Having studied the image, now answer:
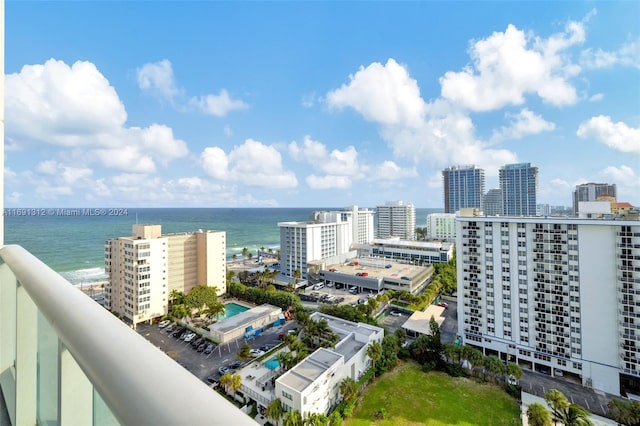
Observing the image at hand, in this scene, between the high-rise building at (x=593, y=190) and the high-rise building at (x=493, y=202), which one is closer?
the high-rise building at (x=593, y=190)

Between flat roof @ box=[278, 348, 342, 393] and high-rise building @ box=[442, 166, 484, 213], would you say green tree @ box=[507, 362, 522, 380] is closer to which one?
flat roof @ box=[278, 348, 342, 393]

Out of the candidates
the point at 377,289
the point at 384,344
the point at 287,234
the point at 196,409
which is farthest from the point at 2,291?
the point at 287,234

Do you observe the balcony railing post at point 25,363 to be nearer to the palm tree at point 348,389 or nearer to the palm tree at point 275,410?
the palm tree at point 275,410

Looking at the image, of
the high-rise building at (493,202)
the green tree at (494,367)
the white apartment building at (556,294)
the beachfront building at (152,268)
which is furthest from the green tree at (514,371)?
the high-rise building at (493,202)

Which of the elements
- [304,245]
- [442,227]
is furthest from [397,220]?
[304,245]

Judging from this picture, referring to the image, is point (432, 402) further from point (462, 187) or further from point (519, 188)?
point (462, 187)

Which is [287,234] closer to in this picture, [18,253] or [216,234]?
[216,234]

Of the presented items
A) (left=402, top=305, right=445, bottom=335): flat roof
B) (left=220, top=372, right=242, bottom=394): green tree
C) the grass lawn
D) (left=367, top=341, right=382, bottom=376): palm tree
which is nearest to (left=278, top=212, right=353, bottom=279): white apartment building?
(left=402, top=305, right=445, bottom=335): flat roof
